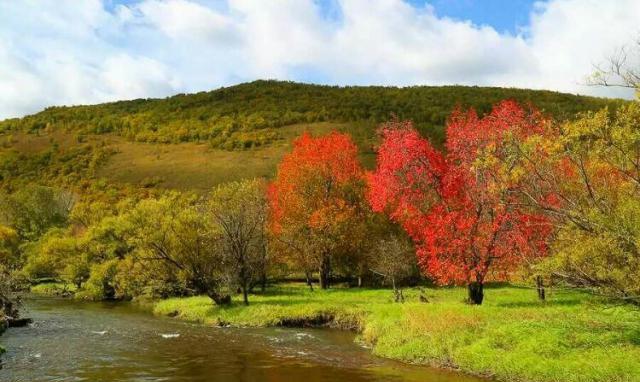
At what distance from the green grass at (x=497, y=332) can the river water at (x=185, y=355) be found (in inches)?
60.9

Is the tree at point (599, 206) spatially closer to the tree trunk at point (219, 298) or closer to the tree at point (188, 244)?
the tree at point (188, 244)

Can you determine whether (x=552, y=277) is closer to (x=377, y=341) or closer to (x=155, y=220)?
(x=377, y=341)

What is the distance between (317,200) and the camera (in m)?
57.3

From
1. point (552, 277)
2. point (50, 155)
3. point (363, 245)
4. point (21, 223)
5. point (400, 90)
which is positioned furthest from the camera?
point (400, 90)

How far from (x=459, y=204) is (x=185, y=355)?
21051mm

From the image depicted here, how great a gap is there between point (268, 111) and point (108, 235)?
11842 centimetres

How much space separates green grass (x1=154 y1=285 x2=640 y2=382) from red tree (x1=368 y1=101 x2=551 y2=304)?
12.5ft

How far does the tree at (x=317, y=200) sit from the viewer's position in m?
55.3

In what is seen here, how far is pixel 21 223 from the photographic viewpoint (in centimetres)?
10000

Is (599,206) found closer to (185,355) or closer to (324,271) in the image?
(185,355)

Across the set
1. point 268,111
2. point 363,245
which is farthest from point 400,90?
point 363,245

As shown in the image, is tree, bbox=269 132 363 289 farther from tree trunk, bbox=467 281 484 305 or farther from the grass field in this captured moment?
the grass field

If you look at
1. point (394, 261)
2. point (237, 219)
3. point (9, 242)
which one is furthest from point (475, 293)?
point (9, 242)

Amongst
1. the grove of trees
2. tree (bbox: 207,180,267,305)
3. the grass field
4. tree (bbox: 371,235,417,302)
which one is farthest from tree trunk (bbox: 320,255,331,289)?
the grass field
